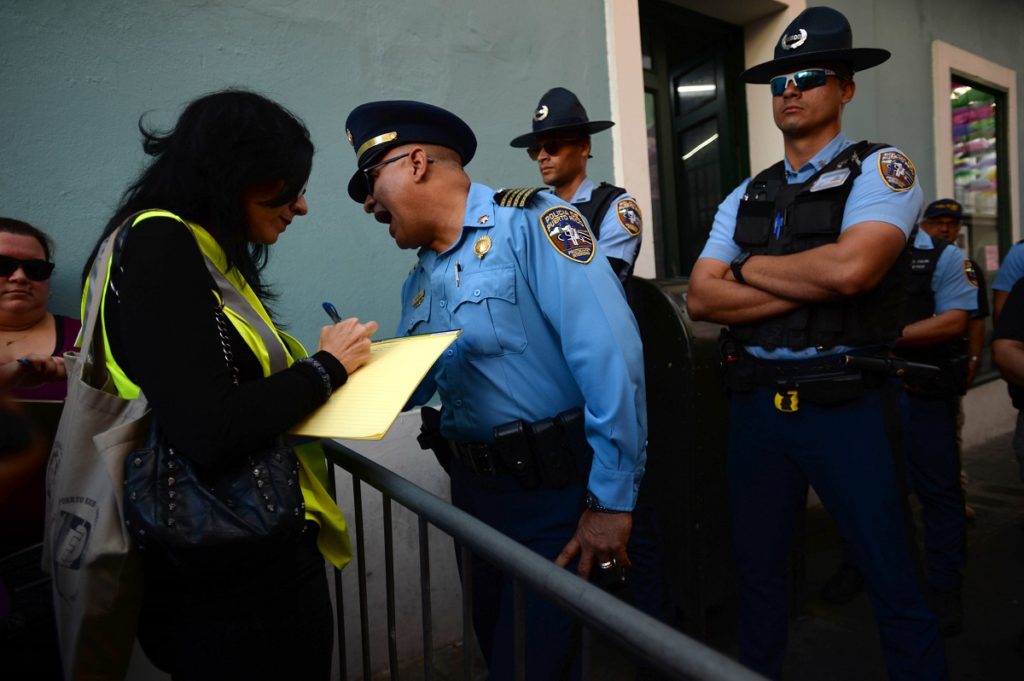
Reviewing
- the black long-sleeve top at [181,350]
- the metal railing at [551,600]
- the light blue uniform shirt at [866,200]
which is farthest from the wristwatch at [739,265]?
the black long-sleeve top at [181,350]

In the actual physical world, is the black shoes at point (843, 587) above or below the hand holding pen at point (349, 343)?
below

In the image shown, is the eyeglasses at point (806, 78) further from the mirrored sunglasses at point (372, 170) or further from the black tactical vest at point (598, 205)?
the mirrored sunglasses at point (372, 170)

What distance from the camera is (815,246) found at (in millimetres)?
2002

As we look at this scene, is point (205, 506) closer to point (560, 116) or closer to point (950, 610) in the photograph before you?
point (560, 116)

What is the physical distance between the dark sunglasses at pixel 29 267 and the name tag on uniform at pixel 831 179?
2.37 metres

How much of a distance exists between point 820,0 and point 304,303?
14.8ft

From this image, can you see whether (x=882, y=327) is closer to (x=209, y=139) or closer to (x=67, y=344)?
(x=209, y=139)

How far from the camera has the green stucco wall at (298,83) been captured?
7.41 feet

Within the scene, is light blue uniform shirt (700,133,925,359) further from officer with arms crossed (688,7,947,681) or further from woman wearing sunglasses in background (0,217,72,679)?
woman wearing sunglasses in background (0,217,72,679)

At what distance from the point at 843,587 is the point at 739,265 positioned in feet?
6.19

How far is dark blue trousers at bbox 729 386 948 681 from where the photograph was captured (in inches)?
70.3

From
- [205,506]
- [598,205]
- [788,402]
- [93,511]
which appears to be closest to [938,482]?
[788,402]

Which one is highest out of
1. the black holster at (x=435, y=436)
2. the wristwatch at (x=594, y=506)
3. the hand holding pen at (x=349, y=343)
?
the hand holding pen at (x=349, y=343)

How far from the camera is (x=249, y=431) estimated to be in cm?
107
